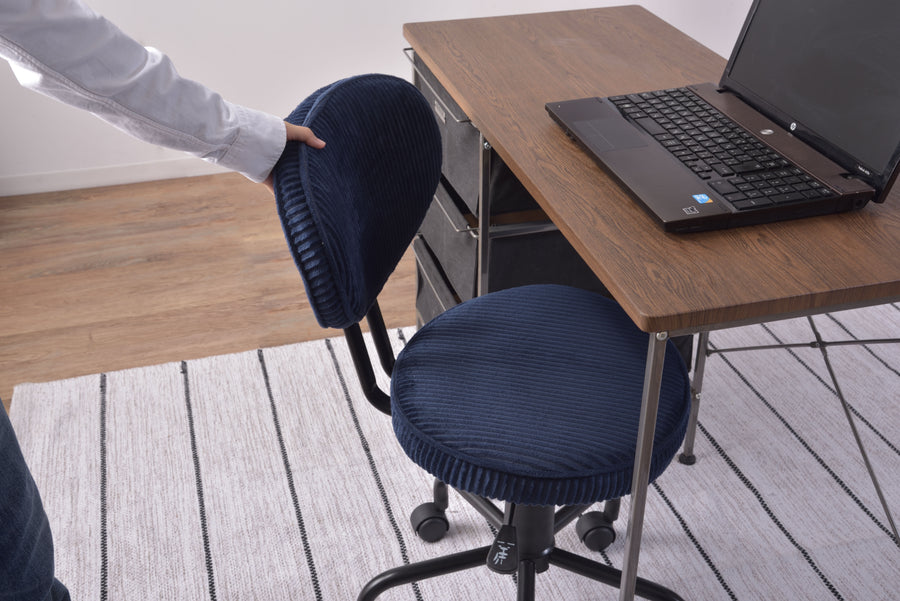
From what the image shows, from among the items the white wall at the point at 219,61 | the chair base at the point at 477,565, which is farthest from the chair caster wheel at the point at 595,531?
the white wall at the point at 219,61

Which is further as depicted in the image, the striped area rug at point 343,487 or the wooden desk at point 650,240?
the striped area rug at point 343,487

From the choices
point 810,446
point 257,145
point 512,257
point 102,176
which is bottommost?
point 102,176

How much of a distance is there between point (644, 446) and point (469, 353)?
301 mm

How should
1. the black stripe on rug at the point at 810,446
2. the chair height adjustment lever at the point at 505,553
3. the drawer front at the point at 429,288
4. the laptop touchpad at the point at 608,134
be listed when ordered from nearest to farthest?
the laptop touchpad at the point at 608,134, the chair height adjustment lever at the point at 505,553, the black stripe on rug at the point at 810,446, the drawer front at the point at 429,288

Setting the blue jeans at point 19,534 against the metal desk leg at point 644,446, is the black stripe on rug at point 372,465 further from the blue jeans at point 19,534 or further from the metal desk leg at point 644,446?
the blue jeans at point 19,534

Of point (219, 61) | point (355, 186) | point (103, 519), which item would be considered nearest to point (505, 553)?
point (355, 186)

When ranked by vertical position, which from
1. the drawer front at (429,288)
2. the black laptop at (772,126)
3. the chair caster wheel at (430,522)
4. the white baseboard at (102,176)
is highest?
the black laptop at (772,126)

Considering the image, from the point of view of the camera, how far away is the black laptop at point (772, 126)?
106 cm

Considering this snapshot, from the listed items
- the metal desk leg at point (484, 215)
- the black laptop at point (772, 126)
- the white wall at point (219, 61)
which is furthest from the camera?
the white wall at point (219, 61)

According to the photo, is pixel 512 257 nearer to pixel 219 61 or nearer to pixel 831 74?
pixel 831 74

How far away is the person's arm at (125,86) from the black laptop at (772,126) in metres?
0.44

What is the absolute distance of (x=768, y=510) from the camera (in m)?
1.68

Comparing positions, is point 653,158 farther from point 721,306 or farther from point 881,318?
point 881,318

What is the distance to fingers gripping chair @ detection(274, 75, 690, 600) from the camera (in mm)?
980
